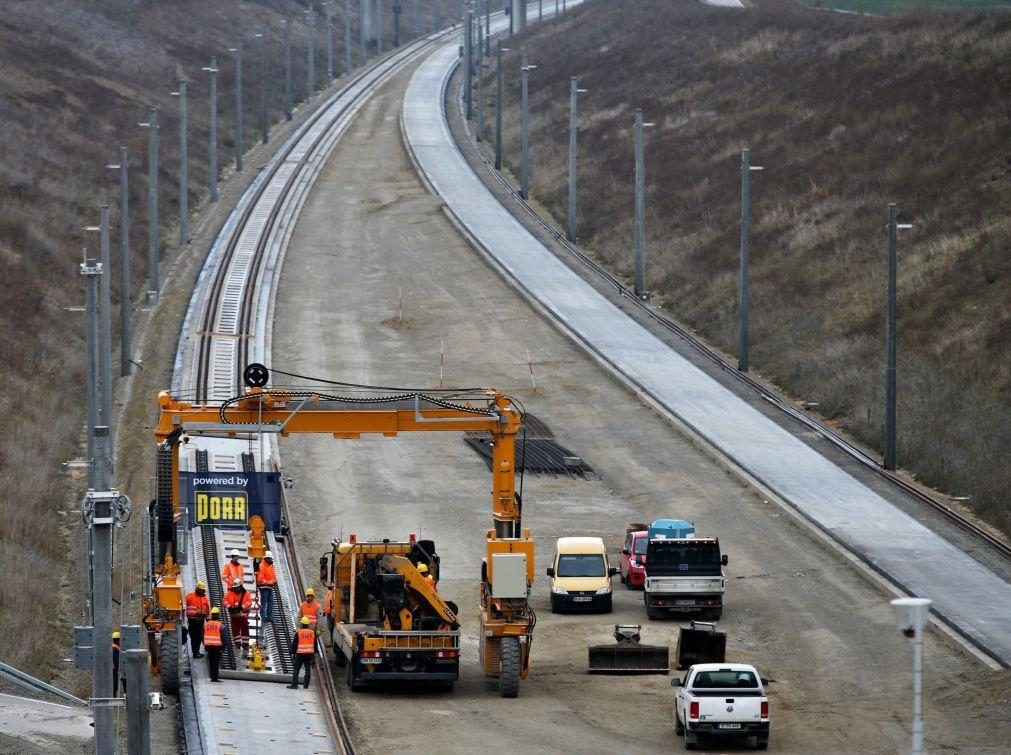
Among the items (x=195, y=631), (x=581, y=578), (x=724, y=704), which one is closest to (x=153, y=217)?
(x=581, y=578)

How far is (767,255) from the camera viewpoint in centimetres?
7131

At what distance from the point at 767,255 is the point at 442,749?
4708 cm

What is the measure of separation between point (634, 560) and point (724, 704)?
41.5 ft

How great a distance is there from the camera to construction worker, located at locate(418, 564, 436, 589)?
31.2 m

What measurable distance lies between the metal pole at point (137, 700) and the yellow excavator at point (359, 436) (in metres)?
7.19

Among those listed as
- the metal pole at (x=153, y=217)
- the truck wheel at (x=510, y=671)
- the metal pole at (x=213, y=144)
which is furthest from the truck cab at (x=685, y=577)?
the metal pole at (x=213, y=144)

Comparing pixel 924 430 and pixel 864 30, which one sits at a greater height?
pixel 864 30

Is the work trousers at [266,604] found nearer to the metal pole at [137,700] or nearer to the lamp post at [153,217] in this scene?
the metal pole at [137,700]

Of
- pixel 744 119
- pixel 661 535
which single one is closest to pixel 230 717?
pixel 661 535

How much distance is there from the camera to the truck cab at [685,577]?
36.1 metres

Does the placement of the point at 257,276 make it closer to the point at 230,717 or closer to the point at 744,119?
the point at 744,119

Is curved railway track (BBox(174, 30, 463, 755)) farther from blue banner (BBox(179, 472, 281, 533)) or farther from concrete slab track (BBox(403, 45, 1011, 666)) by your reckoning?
concrete slab track (BBox(403, 45, 1011, 666))

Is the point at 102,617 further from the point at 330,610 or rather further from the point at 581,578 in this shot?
the point at 581,578

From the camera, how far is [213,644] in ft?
97.7
